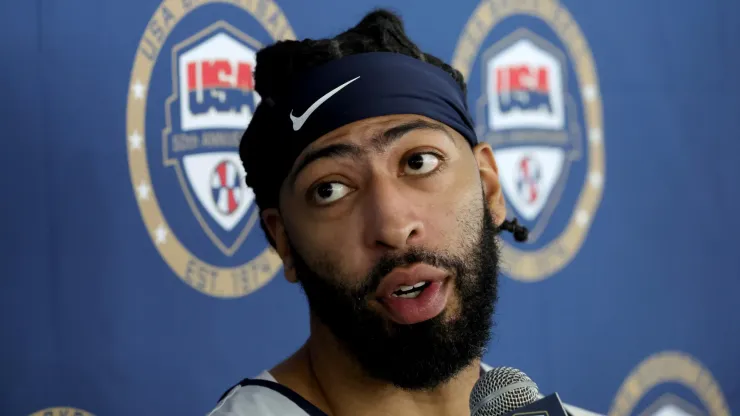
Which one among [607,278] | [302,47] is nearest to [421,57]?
[302,47]

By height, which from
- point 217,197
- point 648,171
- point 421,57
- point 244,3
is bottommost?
point 648,171

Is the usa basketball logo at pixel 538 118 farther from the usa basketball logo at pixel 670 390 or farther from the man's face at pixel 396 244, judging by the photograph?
the man's face at pixel 396 244

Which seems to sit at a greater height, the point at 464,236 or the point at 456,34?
the point at 456,34

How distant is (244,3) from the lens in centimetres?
167

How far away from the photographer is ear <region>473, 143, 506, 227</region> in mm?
1314

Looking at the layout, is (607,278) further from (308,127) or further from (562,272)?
(308,127)

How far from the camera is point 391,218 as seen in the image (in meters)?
1.11

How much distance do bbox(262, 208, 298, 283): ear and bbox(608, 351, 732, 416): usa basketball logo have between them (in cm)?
115

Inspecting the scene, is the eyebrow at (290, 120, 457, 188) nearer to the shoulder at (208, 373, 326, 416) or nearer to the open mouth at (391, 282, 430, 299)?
the open mouth at (391, 282, 430, 299)

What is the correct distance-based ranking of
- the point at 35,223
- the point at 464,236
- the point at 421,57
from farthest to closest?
the point at 35,223 → the point at 421,57 → the point at 464,236

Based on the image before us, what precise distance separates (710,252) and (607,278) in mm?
356

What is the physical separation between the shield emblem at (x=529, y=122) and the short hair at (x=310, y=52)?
26.2 inches

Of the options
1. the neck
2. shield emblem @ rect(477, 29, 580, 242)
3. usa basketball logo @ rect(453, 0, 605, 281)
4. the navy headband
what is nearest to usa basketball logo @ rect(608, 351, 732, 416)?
usa basketball logo @ rect(453, 0, 605, 281)

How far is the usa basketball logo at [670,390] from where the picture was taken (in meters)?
2.17
